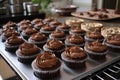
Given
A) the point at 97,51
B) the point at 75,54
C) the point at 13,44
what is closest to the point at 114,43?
the point at 97,51

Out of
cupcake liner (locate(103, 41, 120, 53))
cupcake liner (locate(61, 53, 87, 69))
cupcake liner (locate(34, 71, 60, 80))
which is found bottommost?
cupcake liner (locate(34, 71, 60, 80))

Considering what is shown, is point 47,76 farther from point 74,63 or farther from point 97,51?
point 97,51

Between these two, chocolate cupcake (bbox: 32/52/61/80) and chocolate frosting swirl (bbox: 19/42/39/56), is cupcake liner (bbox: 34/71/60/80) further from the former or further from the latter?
chocolate frosting swirl (bbox: 19/42/39/56)

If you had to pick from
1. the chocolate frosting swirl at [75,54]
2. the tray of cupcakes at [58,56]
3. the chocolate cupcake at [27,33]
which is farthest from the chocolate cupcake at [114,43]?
the chocolate cupcake at [27,33]

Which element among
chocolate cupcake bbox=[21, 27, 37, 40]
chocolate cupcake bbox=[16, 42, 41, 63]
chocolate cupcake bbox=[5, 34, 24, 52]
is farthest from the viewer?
chocolate cupcake bbox=[21, 27, 37, 40]

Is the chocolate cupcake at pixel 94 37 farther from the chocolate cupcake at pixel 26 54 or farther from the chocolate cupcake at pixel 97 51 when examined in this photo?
the chocolate cupcake at pixel 26 54

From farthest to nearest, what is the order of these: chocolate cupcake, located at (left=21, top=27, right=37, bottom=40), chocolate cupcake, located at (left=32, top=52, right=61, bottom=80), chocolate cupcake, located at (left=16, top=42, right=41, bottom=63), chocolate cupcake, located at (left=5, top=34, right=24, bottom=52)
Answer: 1. chocolate cupcake, located at (left=21, top=27, right=37, bottom=40)
2. chocolate cupcake, located at (left=5, top=34, right=24, bottom=52)
3. chocolate cupcake, located at (left=16, top=42, right=41, bottom=63)
4. chocolate cupcake, located at (left=32, top=52, right=61, bottom=80)

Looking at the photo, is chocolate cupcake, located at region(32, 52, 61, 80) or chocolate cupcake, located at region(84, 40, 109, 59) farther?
chocolate cupcake, located at region(84, 40, 109, 59)

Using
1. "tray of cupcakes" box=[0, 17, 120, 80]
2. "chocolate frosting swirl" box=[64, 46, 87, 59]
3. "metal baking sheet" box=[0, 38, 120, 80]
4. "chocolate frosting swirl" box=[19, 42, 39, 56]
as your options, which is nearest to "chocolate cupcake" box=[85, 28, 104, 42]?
"tray of cupcakes" box=[0, 17, 120, 80]

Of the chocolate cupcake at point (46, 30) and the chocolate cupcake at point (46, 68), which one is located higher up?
the chocolate cupcake at point (46, 30)
